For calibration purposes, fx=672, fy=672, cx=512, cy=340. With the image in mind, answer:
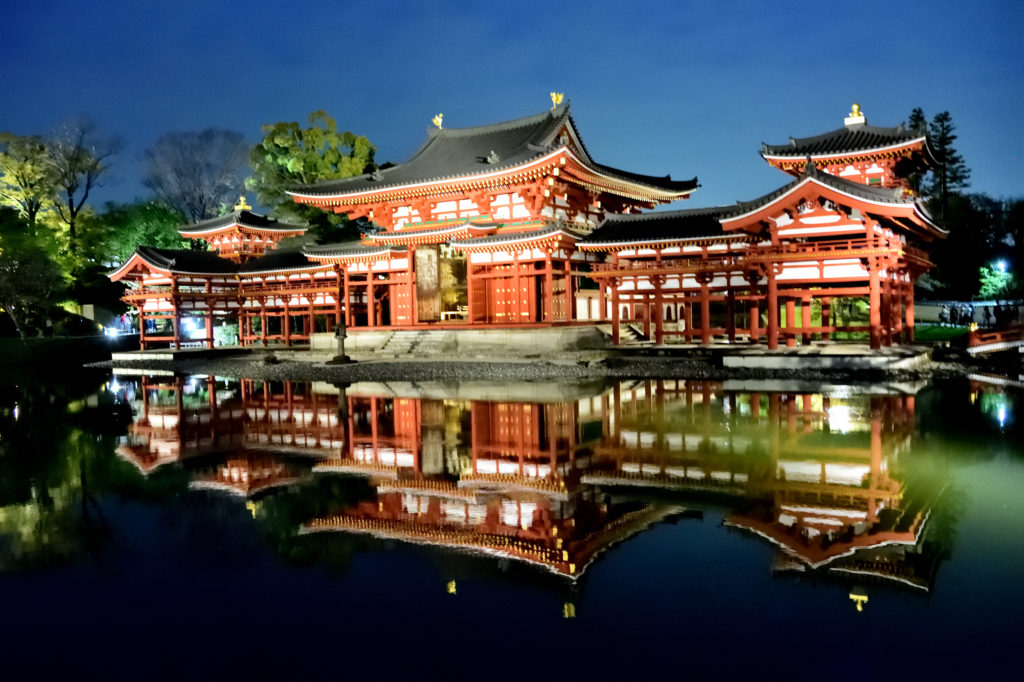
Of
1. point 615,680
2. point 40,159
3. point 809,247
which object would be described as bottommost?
point 615,680

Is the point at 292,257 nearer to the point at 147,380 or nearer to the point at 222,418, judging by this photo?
the point at 147,380

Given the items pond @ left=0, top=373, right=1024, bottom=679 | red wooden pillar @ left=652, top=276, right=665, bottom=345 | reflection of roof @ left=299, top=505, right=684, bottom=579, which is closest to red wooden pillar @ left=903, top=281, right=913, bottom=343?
red wooden pillar @ left=652, top=276, right=665, bottom=345

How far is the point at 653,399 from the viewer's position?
54.5 feet

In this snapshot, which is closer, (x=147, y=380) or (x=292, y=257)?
(x=147, y=380)

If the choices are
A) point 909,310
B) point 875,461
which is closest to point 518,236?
point 909,310

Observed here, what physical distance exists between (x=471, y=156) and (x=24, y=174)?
3552 centimetres

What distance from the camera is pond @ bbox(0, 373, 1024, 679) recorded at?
185 inches

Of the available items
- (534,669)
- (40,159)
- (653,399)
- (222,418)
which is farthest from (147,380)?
(40,159)

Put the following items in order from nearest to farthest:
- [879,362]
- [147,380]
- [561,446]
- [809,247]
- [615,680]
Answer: [615,680] → [561,446] → [879,362] → [809,247] → [147,380]

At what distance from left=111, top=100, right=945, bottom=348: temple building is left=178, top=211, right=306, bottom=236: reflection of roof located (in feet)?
0.82

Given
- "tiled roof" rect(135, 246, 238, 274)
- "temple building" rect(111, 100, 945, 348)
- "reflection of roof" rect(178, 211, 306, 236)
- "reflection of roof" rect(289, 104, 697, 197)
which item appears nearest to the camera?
"temple building" rect(111, 100, 945, 348)

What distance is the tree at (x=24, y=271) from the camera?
39.8m

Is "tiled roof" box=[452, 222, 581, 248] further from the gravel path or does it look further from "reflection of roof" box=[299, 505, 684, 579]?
"reflection of roof" box=[299, 505, 684, 579]

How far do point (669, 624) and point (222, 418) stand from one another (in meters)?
13.7
